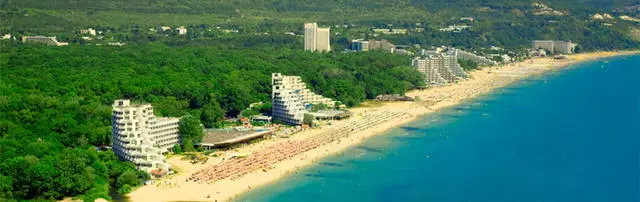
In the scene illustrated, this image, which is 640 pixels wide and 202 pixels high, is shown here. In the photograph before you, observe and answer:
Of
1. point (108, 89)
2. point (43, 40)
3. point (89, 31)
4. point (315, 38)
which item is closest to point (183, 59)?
point (108, 89)

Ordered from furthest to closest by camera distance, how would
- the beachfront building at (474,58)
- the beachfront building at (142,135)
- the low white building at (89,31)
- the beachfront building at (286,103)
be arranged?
the low white building at (89,31) → the beachfront building at (474,58) → the beachfront building at (286,103) → the beachfront building at (142,135)

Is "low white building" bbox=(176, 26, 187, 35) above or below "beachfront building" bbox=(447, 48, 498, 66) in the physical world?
above

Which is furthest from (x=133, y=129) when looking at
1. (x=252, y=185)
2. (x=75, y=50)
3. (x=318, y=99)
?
(x=75, y=50)

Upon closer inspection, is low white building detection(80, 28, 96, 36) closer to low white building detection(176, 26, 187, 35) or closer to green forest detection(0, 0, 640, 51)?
green forest detection(0, 0, 640, 51)

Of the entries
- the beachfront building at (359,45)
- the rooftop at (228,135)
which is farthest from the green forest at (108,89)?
the beachfront building at (359,45)

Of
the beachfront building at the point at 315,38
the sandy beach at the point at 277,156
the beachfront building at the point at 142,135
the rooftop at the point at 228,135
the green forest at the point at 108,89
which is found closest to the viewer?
the green forest at the point at 108,89

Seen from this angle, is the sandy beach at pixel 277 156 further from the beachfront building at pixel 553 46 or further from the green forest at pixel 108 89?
the beachfront building at pixel 553 46

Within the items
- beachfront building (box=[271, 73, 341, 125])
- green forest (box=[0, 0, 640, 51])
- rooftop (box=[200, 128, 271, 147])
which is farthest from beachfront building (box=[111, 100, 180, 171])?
green forest (box=[0, 0, 640, 51])
